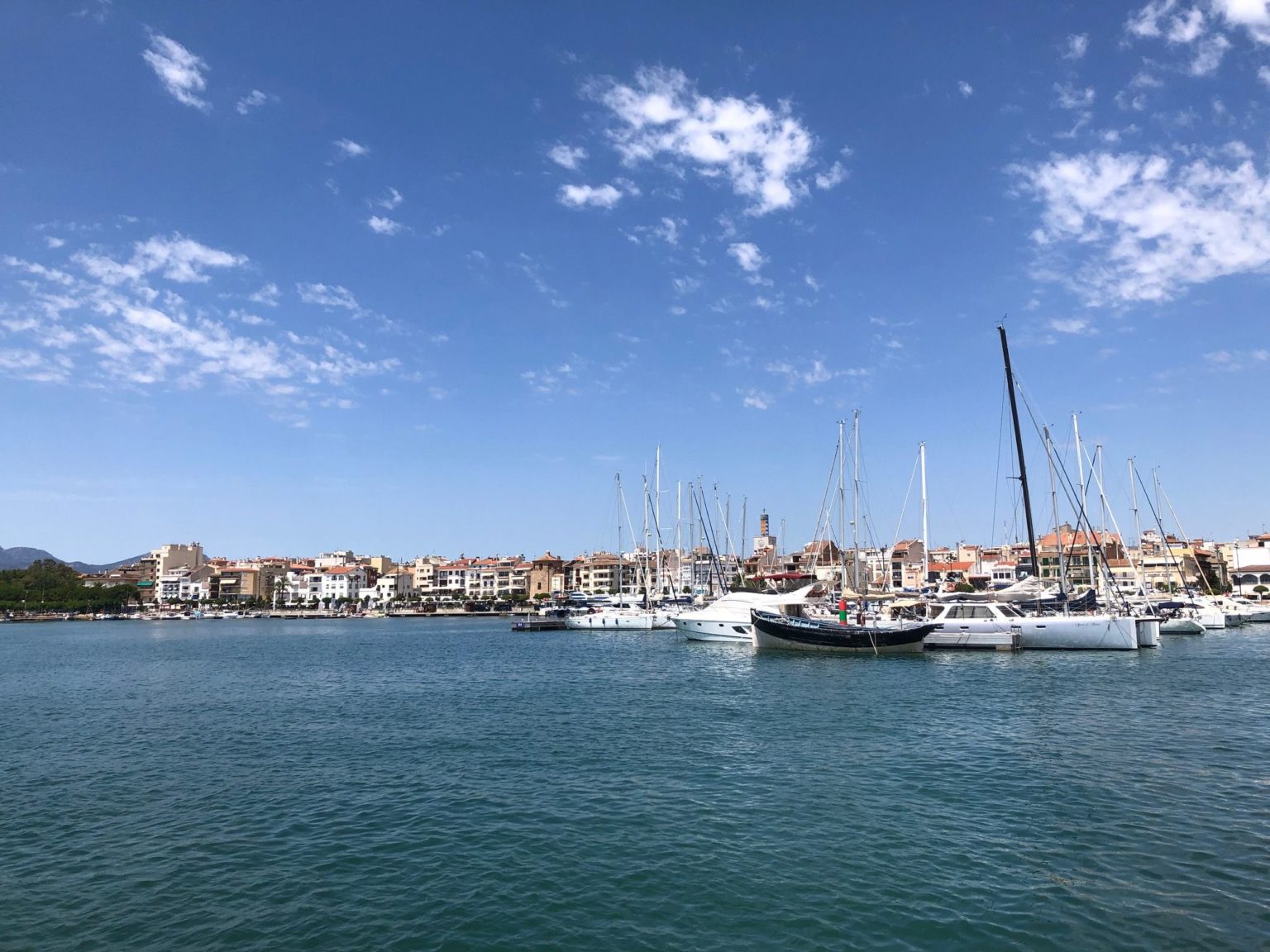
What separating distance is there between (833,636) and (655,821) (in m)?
34.4

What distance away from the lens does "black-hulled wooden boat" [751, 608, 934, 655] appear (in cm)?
4756

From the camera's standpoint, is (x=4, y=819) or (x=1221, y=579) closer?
(x=4, y=819)

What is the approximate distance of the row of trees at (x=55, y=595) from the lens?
Answer: 590 feet

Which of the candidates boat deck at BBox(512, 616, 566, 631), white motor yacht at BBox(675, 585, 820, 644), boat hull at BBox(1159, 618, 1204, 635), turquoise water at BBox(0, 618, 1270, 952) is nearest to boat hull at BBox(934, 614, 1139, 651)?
white motor yacht at BBox(675, 585, 820, 644)

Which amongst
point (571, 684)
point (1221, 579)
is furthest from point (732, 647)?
point (1221, 579)

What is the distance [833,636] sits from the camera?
160 feet

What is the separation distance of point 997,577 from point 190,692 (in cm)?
11930

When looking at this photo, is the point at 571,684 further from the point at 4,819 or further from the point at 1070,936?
the point at 1070,936

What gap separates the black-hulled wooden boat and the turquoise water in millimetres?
12305

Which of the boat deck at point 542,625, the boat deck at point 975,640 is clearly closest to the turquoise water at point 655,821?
the boat deck at point 975,640

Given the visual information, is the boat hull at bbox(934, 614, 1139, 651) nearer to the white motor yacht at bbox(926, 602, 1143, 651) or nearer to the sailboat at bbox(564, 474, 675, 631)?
the white motor yacht at bbox(926, 602, 1143, 651)

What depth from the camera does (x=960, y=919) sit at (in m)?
11.7

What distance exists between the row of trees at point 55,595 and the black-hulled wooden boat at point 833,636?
18231 cm

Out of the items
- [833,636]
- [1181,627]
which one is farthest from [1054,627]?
[1181,627]
